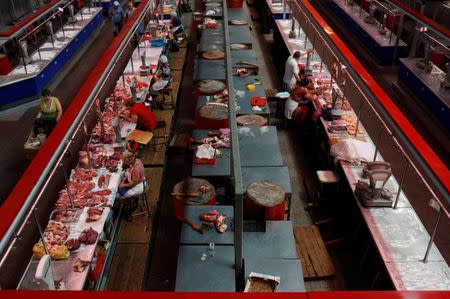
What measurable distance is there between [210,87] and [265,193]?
4297 millimetres

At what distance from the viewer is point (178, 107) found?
12312 millimetres

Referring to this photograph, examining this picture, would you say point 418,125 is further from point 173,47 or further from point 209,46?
point 173,47

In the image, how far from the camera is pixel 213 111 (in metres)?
9.20

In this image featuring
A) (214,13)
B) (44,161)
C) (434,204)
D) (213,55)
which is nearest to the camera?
(44,161)

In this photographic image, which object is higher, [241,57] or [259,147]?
[241,57]

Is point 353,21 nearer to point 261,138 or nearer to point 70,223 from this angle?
point 261,138

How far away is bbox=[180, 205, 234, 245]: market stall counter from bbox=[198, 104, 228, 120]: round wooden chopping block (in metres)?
2.91

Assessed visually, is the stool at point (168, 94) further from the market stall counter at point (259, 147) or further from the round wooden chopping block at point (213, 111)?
the market stall counter at point (259, 147)

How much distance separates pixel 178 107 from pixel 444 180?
8.64m

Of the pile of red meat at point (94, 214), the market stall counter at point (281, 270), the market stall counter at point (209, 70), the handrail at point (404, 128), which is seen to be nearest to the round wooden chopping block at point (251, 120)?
the handrail at point (404, 128)

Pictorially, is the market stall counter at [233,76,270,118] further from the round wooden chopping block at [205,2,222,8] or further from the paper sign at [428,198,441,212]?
the round wooden chopping block at [205,2,222,8]

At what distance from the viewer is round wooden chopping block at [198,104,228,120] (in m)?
8.97

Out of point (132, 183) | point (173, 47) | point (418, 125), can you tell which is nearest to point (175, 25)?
point (173, 47)

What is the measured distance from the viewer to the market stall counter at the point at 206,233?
5902 millimetres
